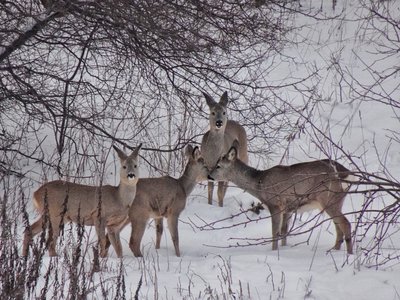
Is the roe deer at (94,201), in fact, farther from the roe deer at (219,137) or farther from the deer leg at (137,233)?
the roe deer at (219,137)

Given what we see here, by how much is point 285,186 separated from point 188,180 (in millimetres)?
1387

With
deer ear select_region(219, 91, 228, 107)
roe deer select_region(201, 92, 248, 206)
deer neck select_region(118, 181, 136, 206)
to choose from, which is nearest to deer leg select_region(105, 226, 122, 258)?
deer neck select_region(118, 181, 136, 206)

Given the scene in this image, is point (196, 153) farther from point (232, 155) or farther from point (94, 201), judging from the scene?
point (94, 201)

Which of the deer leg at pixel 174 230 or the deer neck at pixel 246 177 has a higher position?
the deer neck at pixel 246 177

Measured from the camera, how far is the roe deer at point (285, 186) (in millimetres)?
9180

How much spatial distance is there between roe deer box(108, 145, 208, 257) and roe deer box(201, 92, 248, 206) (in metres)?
0.94

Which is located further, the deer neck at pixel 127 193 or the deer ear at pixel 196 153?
the deer ear at pixel 196 153

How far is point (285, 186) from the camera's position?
973 centimetres

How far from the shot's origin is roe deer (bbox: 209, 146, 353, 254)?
9.18 meters

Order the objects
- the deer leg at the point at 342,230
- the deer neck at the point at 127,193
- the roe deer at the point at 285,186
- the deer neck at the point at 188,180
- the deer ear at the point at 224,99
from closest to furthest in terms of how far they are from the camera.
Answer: the deer leg at the point at 342,230 → the roe deer at the point at 285,186 → the deer neck at the point at 127,193 → the deer neck at the point at 188,180 → the deer ear at the point at 224,99

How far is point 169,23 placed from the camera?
9.77 meters

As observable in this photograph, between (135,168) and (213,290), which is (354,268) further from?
(135,168)

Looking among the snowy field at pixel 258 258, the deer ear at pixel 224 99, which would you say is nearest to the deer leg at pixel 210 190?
the snowy field at pixel 258 258

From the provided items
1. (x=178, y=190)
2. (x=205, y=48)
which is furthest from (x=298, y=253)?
(x=205, y=48)
